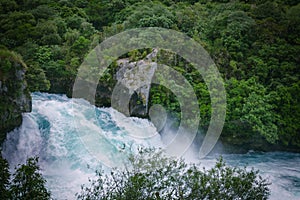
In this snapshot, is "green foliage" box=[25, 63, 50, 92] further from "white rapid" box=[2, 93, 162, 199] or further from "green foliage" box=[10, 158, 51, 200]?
"green foliage" box=[10, 158, 51, 200]

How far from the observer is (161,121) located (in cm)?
1681

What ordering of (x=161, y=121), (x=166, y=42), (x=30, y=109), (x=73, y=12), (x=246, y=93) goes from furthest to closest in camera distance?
1. (x=73, y=12)
2. (x=166, y=42)
3. (x=246, y=93)
4. (x=161, y=121)
5. (x=30, y=109)

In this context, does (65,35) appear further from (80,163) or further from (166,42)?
(80,163)

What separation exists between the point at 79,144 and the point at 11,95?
123 inches

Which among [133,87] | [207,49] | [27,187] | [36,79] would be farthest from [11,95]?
[207,49]

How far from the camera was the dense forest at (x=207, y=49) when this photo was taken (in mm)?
17359

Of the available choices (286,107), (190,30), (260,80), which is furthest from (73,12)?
(286,107)

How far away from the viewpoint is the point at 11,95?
13.4 metres

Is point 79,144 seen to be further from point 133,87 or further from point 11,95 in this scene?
point 133,87

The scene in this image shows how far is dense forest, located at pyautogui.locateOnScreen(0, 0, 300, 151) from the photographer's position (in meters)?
17.4

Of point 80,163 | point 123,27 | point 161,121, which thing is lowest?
Answer: point 80,163

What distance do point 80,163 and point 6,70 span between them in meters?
4.33

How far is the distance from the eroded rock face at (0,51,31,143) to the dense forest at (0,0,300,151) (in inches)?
2.1

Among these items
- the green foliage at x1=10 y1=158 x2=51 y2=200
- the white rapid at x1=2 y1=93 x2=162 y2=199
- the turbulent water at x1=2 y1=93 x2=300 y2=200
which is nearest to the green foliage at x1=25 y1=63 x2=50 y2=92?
the turbulent water at x1=2 y1=93 x2=300 y2=200
